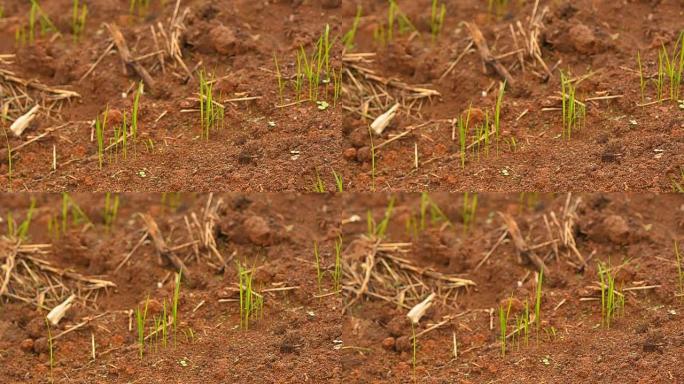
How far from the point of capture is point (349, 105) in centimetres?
452

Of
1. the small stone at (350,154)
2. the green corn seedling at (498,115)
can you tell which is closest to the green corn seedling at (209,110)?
the small stone at (350,154)

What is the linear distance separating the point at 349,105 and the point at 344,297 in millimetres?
842

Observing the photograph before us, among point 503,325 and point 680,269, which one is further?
point 680,269

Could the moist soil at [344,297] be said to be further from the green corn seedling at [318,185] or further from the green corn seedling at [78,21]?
the green corn seedling at [78,21]

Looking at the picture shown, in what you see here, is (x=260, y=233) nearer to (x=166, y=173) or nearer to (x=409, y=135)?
(x=166, y=173)

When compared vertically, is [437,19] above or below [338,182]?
above

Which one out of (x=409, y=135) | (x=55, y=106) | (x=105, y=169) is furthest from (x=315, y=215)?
(x=55, y=106)

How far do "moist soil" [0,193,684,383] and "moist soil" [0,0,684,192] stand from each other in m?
0.30

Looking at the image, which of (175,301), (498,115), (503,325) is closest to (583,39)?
(498,115)

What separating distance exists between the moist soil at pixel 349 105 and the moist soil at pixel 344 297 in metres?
0.30

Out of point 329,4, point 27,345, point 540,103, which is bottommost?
point 27,345

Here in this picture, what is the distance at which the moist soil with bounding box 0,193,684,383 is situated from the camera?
4137mm

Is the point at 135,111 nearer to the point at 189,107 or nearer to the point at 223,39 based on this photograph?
the point at 189,107

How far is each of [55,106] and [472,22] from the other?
194 centimetres
